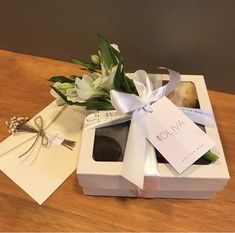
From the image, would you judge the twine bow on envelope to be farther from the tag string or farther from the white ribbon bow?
the tag string

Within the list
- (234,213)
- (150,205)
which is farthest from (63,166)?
(234,213)

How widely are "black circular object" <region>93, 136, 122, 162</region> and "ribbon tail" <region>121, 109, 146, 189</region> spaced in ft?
0.07

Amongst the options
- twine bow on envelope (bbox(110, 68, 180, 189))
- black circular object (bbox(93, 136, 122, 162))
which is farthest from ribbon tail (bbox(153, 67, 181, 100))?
black circular object (bbox(93, 136, 122, 162))

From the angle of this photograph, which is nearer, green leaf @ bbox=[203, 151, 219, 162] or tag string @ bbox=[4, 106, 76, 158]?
green leaf @ bbox=[203, 151, 219, 162]

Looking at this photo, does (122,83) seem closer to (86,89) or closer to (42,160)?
(86,89)

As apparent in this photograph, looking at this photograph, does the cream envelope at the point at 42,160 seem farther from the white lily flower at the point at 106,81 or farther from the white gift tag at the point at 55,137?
the white lily flower at the point at 106,81

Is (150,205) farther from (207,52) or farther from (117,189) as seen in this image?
(207,52)

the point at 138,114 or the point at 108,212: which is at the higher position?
the point at 138,114

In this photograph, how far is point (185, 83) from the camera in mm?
582

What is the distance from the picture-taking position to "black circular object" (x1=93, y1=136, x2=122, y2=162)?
480mm

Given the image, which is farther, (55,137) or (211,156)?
(55,137)

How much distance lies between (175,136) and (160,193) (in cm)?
9

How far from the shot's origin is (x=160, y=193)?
20.0 inches

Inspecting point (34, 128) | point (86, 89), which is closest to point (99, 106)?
point (86, 89)
